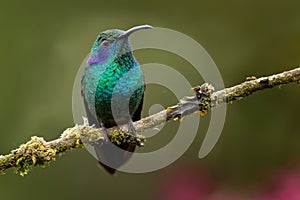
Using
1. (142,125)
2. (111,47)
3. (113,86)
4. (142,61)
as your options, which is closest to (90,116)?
(113,86)

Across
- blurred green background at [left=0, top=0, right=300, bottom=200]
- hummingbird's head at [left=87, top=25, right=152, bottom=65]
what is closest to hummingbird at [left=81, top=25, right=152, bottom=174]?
hummingbird's head at [left=87, top=25, right=152, bottom=65]

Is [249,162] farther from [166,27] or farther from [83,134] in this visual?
[83,134]

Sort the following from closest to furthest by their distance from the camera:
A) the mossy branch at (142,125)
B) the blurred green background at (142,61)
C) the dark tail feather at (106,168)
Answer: the mossy branch at (142,125) → the dark tail feather at (106,168) → the blurred green background at (142,61)

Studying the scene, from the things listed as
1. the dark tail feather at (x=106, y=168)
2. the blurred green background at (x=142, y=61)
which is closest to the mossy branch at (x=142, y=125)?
the dark tail feather at (x=106, y=168)

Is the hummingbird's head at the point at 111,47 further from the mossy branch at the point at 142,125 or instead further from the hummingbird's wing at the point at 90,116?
the mossy branch at the point at 142,125

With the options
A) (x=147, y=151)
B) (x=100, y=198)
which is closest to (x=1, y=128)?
(x=100, y=198)

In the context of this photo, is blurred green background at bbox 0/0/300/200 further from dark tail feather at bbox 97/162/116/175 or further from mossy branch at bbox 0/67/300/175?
mossy branch at bbox 0/67/300/175
